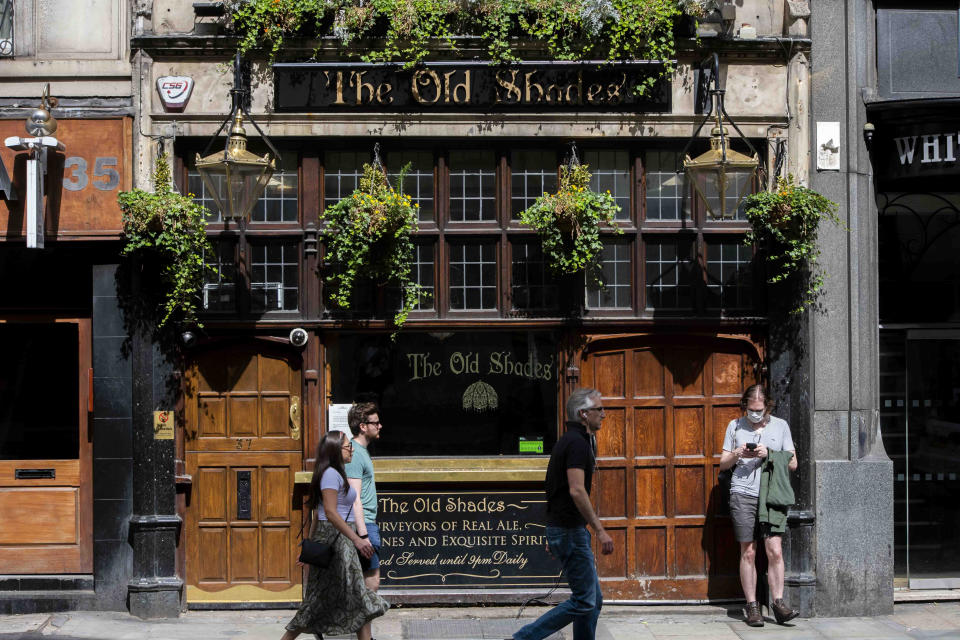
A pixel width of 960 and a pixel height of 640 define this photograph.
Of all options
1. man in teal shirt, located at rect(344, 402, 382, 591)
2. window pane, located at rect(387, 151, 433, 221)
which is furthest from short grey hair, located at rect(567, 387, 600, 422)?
window pane, located at rect(387, 151, 433, 221)

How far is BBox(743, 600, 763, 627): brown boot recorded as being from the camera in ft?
31.0

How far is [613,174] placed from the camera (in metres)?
10.1

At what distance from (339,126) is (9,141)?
9.35 ft

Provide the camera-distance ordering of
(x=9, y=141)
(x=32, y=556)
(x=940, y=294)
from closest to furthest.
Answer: (x=9, y=141)
(x=32, y=556)
(x=940, y=294)

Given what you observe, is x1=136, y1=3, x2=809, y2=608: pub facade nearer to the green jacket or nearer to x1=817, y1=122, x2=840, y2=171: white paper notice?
x1=817, y1=122, x2=840, y2=171: white paper notice

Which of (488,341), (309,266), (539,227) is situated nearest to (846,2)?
(539,227)

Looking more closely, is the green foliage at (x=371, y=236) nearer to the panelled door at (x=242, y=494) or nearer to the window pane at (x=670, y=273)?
the panelled door at (x=242, y=494)

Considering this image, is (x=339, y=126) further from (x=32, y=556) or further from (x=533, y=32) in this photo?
(x=32, y=556)

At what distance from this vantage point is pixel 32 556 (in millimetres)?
9812

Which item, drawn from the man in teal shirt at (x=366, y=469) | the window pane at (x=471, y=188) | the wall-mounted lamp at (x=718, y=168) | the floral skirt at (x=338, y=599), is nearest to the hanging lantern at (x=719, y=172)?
the wall-mounted lamp at (x=718, y=168)

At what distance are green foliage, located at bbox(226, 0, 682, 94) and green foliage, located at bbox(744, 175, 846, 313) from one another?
1.56m

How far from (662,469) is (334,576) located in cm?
363

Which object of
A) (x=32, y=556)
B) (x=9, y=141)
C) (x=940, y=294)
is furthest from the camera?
(x=940, y=294)

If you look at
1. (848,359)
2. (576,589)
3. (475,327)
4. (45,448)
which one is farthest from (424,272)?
(848,359)
